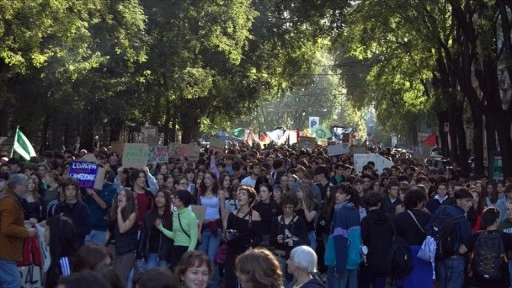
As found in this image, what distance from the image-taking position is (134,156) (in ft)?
56.2

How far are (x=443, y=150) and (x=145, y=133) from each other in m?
19.2

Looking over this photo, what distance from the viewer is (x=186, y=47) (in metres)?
37.9

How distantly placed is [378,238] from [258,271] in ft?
16.9

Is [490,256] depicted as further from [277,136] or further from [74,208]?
[277,136]

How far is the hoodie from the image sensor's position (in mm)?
10828

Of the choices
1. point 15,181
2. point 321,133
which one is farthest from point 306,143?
point 15,181

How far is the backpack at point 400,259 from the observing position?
10398 millimetres

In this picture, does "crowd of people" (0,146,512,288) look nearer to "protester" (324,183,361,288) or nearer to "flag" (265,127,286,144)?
"protester" (324,183,361,288)

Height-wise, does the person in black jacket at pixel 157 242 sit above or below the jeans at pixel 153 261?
above

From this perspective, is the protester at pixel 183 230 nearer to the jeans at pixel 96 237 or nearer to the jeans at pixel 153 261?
the jeans at pixel 153 261

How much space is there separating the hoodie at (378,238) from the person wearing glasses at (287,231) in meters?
0.74

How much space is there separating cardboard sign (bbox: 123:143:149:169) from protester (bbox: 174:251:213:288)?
36.0 feet

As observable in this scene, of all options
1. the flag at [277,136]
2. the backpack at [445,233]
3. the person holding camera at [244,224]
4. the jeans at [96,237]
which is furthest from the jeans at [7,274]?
the flag at [277,136]

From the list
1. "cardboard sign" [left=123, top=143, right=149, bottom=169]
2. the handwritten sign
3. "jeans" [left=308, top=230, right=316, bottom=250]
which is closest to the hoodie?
"jeans" [left=308, top=230, right=316, bottom=250]
